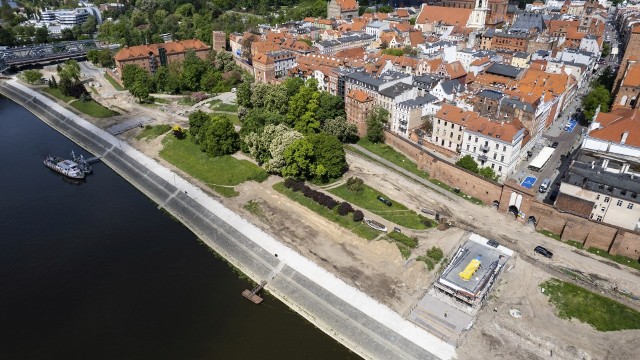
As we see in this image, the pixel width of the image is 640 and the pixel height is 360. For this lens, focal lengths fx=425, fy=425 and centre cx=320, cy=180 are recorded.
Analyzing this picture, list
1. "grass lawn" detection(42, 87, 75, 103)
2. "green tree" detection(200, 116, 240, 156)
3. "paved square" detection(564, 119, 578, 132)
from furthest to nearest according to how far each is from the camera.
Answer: "grass lawn" detection(42, 87, 75, 103) → "paved square" detection(564, 119, 578, 132) → "green tree" detection(200, 116, 240, 156)

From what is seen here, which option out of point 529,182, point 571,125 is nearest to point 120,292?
point 529,182

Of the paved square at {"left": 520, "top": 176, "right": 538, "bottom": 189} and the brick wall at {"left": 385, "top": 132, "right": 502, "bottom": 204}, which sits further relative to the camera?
the paved square at {"left": 520, "top": 176, "right": 538, "bottom": 189}

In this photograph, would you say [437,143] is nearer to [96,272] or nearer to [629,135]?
[629,135]

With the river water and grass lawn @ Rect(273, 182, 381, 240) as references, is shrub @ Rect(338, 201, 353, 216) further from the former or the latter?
the river water

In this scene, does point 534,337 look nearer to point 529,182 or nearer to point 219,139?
point 529,182

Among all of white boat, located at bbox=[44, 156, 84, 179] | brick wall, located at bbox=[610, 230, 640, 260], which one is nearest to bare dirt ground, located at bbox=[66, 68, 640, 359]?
brick wall, located at bbox=[610, 230, 640, 260]

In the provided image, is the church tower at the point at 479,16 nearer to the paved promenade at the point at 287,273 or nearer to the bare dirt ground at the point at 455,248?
the bare dirt ground at the point at 455,248
